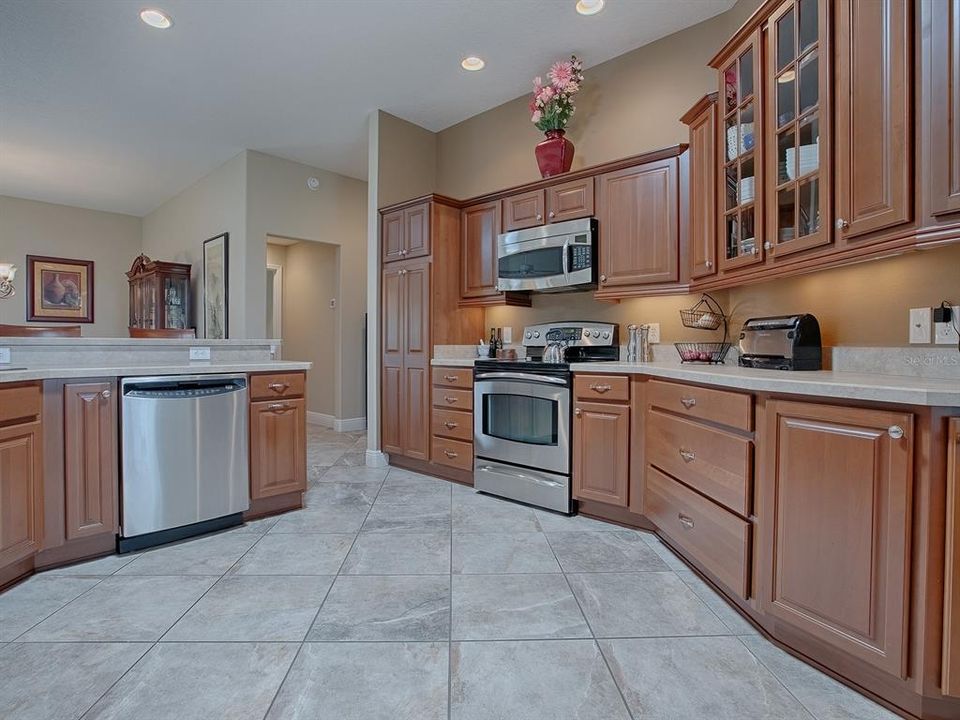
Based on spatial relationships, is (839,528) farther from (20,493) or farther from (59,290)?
(59,290)

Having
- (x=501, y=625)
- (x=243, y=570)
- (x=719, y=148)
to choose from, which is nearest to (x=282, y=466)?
(x=243, y=570)

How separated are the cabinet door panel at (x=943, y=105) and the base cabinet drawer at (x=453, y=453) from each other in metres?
Result: 2.73

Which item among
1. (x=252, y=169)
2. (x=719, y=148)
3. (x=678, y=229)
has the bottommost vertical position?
(x=678, y=229)

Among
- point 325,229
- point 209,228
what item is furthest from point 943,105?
point 209,228

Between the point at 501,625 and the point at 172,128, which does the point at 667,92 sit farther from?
the point at 172,128

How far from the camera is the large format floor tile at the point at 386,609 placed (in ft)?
5.30

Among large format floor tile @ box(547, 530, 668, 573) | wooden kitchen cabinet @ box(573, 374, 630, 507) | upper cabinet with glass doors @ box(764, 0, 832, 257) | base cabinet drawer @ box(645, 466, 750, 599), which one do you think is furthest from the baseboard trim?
upper cabinet with glass doors @ box(764, 0, 832, 257)

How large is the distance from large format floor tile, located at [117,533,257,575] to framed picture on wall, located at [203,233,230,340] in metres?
3.29

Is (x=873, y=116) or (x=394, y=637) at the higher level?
(x=873, y=116)

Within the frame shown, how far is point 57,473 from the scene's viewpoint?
6.73 ft

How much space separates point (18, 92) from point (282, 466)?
3846mm

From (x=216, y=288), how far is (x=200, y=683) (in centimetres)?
486

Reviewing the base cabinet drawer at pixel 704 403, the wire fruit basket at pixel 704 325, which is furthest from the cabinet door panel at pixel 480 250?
the base cabinet drawer at pixel 704 403

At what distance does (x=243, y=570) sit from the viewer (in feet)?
6.86
